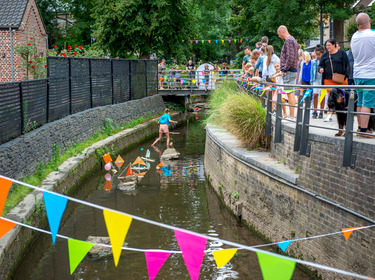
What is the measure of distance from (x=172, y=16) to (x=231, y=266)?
21.9 m

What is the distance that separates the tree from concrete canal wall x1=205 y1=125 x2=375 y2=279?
18.0 meters

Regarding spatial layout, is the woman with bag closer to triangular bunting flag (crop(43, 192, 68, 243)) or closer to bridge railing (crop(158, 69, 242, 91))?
triangular bunting flag (crop(43, 192, 68, 243))

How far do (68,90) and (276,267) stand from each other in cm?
1287

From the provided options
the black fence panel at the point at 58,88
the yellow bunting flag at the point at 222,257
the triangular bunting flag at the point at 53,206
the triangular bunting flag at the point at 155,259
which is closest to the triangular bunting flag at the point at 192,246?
the triangular bunting flag at the point at 155,259

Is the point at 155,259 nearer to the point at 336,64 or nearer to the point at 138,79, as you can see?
the point at 336,64

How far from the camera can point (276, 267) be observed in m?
4.00

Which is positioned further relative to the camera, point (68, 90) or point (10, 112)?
point (68, 90)

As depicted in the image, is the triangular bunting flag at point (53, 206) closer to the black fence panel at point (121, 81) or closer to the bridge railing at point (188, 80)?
the black fence panel at point (121, 81)

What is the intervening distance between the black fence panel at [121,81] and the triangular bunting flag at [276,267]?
17721 millimetres

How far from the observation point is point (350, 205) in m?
6.56

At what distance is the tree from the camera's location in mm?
27266

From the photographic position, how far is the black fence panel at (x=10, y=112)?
9906mm

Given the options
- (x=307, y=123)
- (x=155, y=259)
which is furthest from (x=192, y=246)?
(x=307, y=123)

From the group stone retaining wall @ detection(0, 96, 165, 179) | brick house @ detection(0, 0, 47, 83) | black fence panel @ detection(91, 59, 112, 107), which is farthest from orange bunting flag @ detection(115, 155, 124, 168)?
brick house @ detection(0, 0, 47, 83)
